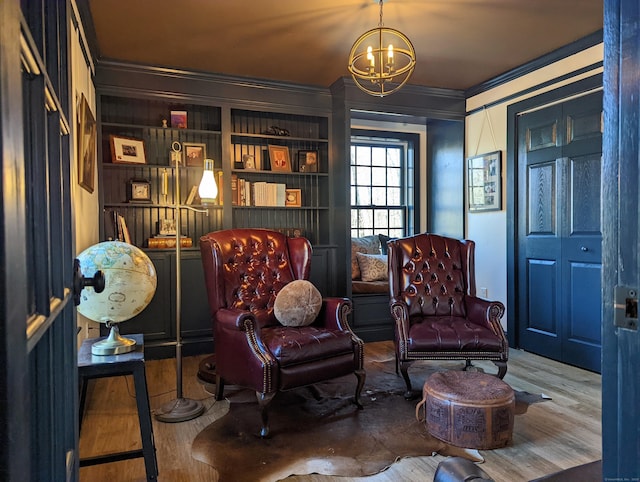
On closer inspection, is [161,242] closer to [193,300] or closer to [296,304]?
[193,300]

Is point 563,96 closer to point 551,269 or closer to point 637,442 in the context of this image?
point 551,269

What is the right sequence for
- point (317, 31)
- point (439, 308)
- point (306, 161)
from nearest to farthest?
point (317, 31)
point (439, 308)
point (306, 161)

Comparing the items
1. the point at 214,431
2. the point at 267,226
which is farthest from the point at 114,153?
the point at 214,431

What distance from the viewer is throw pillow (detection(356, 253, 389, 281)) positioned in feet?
15.9

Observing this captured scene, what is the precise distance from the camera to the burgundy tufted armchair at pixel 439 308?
3002 millimetres

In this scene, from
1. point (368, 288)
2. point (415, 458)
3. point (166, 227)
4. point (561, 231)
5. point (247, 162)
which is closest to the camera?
point (415, 458)

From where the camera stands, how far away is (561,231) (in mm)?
3854

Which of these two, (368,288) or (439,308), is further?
(368,288)

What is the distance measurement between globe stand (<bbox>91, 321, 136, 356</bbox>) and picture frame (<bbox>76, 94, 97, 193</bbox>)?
1.25 meters

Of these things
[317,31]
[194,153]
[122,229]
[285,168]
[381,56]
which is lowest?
[122,229]

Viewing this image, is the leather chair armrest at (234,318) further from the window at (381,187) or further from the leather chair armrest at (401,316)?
the window at (381,187)

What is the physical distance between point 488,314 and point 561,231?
1.26m

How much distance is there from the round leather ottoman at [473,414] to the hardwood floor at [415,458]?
96 mm

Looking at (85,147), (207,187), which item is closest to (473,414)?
(207,187)
